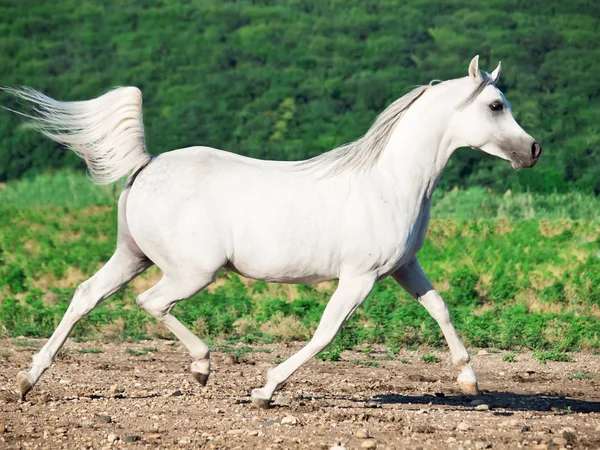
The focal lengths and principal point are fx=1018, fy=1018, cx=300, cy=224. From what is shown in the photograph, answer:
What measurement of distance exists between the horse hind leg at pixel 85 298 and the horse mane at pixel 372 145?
Result: 130cm

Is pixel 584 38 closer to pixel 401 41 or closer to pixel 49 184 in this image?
pixel 401 41

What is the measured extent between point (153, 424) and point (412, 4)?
41444 mm

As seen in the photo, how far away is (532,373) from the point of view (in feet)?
27.7

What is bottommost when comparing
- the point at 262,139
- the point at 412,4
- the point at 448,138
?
the point at 262,139

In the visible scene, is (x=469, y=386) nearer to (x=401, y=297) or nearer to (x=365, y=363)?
(x=365, y=363)

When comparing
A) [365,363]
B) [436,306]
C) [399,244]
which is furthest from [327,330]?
[365,363]

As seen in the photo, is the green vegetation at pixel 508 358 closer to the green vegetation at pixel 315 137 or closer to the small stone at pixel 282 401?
the green vegetation at pixel 315 137

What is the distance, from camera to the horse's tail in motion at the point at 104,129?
21.8 ft

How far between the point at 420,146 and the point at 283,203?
981 mm

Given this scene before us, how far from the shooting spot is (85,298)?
21.6 feet

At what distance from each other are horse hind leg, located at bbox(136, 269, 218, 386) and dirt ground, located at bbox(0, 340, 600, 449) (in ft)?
0.85

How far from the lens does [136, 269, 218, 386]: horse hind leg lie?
Result: 644cm

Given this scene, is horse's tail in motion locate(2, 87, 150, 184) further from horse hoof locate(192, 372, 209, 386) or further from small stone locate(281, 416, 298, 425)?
small stone locate(281, 416, 298, 425)

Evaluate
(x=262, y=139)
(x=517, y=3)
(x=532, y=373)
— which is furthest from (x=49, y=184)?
(x=517, y=3)
